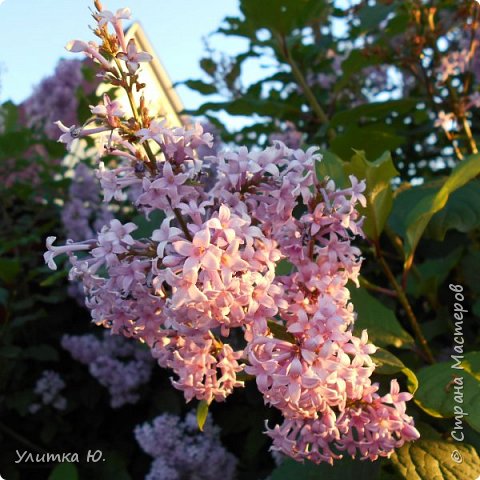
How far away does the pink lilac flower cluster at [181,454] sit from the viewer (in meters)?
2.16

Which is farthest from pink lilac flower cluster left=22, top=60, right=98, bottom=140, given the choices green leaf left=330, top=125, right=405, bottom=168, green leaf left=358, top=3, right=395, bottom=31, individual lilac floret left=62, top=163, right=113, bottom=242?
green leaf left=330, top=125, right=405, bottom=168

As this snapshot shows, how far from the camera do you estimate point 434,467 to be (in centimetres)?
133

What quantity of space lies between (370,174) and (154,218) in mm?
876

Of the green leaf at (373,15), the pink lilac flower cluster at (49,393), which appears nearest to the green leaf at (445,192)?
the green leaf at (373,15)

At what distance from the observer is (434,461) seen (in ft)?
4.41

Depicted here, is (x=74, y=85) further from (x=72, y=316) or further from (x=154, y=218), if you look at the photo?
(x=154, y=218)

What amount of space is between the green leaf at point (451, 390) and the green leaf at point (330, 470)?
21 cm

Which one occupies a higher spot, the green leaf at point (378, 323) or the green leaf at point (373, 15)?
the green leaf at point (373, 15)

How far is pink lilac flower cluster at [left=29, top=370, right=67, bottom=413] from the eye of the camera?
2510 mm

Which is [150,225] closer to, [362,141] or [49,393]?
[362,141]

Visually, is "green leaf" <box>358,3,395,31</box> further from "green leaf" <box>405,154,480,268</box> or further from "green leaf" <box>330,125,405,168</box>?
"green leaf" <box>405,154,480,268</box>

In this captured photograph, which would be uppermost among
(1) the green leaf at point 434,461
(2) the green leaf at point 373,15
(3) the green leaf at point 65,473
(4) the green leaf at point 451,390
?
(2) the green leaf at point 373,15

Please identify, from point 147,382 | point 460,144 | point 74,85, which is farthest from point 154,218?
point 74,85

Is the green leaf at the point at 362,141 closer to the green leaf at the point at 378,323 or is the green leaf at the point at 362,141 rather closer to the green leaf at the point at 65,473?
the green leaf at the point at 378,323
